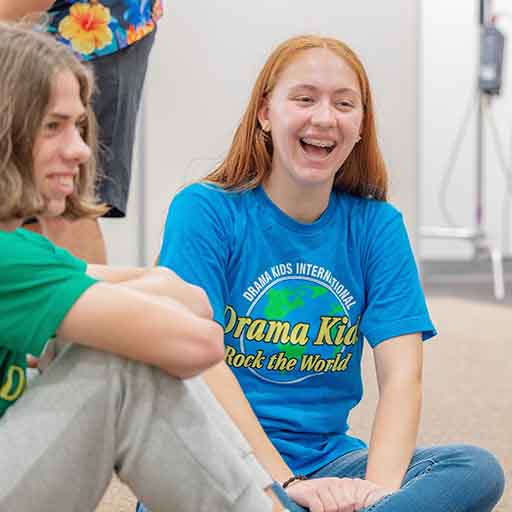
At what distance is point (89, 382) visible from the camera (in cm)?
94

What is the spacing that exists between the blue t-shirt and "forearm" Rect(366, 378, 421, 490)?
0.24ft

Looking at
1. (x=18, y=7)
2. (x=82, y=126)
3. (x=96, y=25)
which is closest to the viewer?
(x=82, y=126)

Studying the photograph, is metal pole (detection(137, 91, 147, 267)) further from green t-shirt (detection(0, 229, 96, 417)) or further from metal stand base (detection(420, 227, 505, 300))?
green t-shirt (detection(0, 229, 96, 417))

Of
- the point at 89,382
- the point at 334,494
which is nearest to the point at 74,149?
the point at 89,382

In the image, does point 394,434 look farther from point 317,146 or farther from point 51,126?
point 51,126

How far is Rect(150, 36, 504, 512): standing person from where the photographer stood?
1.35 m

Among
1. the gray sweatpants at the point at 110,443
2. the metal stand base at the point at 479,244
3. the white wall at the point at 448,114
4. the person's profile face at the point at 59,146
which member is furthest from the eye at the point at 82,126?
the white wall at the point at 448,114

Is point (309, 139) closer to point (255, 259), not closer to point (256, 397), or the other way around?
point (255, 259)

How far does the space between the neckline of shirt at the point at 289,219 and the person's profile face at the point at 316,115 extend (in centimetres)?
4

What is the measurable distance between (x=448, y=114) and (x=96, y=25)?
347 centimetres

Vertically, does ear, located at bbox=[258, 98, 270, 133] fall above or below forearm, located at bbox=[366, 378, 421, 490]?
above

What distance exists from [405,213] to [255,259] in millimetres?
2218

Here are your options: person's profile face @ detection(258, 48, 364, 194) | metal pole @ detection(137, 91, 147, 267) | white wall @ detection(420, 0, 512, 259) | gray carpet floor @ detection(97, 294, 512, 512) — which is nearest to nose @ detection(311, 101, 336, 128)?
person's profile face @ detection(258, 48, 364, 194)

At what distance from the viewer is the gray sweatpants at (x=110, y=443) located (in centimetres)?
94
